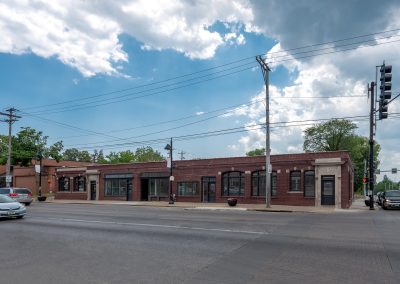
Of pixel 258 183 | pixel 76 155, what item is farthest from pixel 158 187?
pixel 76 155

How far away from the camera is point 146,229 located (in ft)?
49.7

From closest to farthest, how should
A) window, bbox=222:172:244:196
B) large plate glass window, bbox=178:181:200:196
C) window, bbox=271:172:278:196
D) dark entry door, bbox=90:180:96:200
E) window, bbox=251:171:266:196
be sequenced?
1. window, bbox=271:172:278:196
2. window, bbox=251:171:266:196
3. window, bbox=222:172:244:196
4. large plate glass window, bbox=178:181:200:196
5. dark entry door, bbox=90:180:96:200

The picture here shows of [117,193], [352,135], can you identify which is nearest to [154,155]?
[352,135]

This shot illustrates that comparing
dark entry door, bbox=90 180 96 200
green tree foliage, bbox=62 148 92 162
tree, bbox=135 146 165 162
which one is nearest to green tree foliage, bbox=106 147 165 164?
tree, bbox=135 146 165 162

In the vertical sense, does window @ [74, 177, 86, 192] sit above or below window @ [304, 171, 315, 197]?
below

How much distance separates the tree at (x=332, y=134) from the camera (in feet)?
264

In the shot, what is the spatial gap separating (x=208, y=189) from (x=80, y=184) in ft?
67.4

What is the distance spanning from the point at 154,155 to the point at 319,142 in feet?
138

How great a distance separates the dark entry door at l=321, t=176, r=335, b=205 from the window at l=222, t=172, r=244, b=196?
7.88m

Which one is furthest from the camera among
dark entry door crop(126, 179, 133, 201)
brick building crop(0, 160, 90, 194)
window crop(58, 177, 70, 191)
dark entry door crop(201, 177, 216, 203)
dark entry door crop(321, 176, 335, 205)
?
brick building crop(0, 160, 90, 194)

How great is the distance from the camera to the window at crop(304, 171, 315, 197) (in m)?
34.5

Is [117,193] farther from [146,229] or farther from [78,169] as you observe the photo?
[146,229]

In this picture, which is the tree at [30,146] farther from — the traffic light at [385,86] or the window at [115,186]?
the traffic light at [385,86]

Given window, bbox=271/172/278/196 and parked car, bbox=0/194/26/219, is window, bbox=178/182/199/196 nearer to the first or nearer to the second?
window, bbox=271/172/278/196
